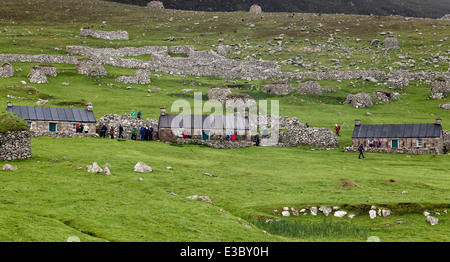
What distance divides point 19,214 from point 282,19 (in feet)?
484

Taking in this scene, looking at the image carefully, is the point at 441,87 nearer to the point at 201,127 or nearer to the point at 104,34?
the point at 201,127

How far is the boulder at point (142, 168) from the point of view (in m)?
45.6

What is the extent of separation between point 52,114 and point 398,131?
1603 inches

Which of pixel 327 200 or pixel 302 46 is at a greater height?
pixel 302 46

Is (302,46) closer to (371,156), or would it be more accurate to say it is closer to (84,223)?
(371,156)

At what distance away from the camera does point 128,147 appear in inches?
2277

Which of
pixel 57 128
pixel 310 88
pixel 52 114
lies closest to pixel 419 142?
pixel 310 88

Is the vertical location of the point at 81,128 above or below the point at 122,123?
below

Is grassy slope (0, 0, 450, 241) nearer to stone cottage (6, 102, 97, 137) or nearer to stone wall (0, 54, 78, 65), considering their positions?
stone wall (0, 54, 78, 65)

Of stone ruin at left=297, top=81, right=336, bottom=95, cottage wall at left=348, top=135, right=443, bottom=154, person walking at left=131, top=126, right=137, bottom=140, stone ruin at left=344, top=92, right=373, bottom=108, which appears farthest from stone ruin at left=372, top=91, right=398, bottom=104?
person walking at left=131, top=126, right=137, bottom=140

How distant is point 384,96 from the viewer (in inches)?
3755

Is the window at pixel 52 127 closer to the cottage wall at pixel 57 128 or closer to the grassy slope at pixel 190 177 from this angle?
the cottage wall at pixel 57 128

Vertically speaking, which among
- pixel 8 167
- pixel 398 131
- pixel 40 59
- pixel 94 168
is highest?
pixel 40 59
